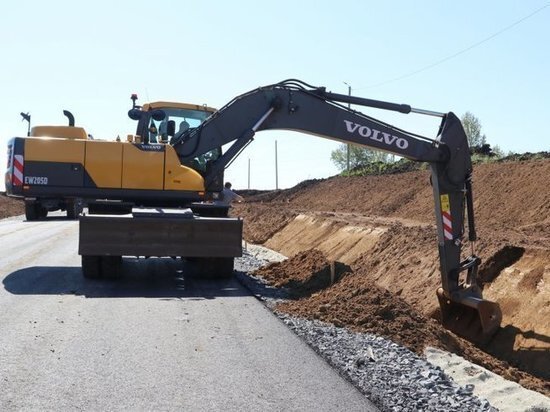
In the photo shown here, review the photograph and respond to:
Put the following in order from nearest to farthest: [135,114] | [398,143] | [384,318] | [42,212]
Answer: [384,318] < [398,143] < [135,114] < [42,212]

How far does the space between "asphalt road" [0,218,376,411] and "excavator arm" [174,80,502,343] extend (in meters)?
2.70

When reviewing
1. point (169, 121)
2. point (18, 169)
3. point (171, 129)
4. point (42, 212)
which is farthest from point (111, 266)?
point (42, 212)

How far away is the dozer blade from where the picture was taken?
9273mm

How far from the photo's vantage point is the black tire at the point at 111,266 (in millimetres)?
12398

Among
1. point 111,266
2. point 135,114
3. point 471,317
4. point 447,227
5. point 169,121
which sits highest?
point 135,114

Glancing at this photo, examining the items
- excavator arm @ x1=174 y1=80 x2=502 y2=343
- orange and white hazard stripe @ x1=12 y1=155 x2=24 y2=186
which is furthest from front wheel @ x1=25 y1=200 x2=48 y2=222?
excavator arm @ x1=174 y1=80 x2=502 y2=343

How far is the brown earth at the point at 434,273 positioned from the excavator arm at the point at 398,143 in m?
0.54

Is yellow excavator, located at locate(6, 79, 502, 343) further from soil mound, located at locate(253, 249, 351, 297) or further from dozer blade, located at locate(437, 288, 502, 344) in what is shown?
soil mound, located at locate(253, 249, 351, 297)

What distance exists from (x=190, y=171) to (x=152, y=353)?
18.9ft

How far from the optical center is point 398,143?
1078 centimetres

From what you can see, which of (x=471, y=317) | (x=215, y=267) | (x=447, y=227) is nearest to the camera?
(x=471, y=317)

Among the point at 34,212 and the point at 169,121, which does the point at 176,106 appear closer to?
the point at 169,121

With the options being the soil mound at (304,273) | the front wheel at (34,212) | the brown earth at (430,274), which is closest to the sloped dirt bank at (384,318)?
the brown earth at (430,274)

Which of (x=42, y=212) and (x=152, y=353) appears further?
(x=42, y=212)
